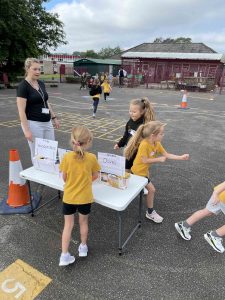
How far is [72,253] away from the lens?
2.92m

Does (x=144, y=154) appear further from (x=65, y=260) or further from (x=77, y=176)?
(x=65, y=260)

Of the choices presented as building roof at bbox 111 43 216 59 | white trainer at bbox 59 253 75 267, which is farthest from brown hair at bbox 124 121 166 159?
building roof at bbox 111 43 216 59

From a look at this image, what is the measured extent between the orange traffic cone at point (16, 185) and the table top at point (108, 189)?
1.48ft

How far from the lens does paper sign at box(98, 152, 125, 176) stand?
2.85m

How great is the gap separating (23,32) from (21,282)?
22940mm

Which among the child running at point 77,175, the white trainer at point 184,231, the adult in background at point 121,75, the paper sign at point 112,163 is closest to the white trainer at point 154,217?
the white trainer at point 184,231

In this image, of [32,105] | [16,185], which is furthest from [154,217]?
[32,105]

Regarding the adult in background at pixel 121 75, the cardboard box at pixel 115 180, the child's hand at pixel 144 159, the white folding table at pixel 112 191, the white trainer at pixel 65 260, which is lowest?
the white trainer at pixel 65 260

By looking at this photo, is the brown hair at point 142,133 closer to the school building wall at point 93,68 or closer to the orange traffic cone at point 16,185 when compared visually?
the orange traffic cone at point 16,185

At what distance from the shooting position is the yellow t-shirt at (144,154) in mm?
3154

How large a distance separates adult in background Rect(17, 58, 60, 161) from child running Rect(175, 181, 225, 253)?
241cm

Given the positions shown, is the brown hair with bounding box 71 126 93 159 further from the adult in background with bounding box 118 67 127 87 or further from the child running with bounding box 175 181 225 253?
the adult in background with bounding box 118 67 127 87

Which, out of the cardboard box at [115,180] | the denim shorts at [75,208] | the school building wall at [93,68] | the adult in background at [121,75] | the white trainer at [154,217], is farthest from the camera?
the school building wall at [93,68]

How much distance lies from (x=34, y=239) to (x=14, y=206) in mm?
842
